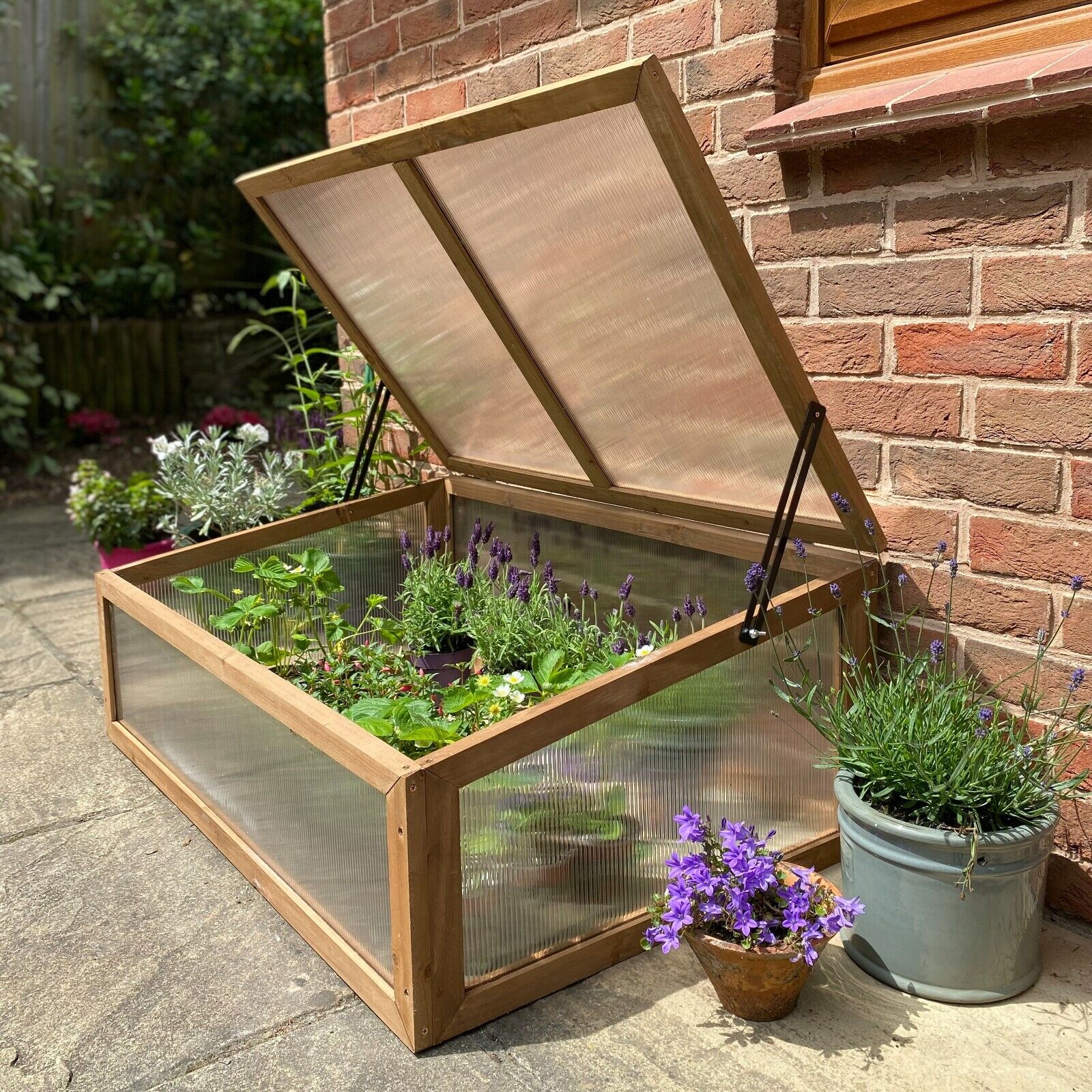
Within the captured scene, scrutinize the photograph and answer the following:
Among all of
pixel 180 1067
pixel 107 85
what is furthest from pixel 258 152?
pixel 180 1067

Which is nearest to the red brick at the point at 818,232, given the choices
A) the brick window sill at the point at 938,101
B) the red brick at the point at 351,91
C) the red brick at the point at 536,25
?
the brick window sill at the point at 938,101

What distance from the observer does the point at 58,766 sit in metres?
2.98

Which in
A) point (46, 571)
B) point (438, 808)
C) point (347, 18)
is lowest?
point (46, 571)

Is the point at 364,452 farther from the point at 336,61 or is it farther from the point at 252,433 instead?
the point at 336,61

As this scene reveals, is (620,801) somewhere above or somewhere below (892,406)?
below

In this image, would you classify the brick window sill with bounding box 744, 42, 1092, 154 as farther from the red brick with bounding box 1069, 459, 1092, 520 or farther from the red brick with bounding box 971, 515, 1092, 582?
the red brick with bounding box 971, 515, 1092, 582

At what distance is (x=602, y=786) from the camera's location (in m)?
2.03

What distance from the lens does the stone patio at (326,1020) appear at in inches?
71.1

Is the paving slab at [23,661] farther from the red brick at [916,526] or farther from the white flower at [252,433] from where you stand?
the red brick at [916,526]

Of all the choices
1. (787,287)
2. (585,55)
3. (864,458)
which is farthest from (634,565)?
(585,55)

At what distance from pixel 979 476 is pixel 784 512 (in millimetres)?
393

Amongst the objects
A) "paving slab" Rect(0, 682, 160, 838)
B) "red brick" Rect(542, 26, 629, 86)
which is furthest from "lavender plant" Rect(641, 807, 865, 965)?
"red brick" Rect(542, 26, 629, 86)

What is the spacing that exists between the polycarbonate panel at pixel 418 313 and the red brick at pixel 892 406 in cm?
74

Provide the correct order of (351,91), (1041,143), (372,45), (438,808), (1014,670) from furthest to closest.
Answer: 1. (351,91)
2. (372,45)
3. (1014,670)
4. (1041,143)
5. (438,808)
